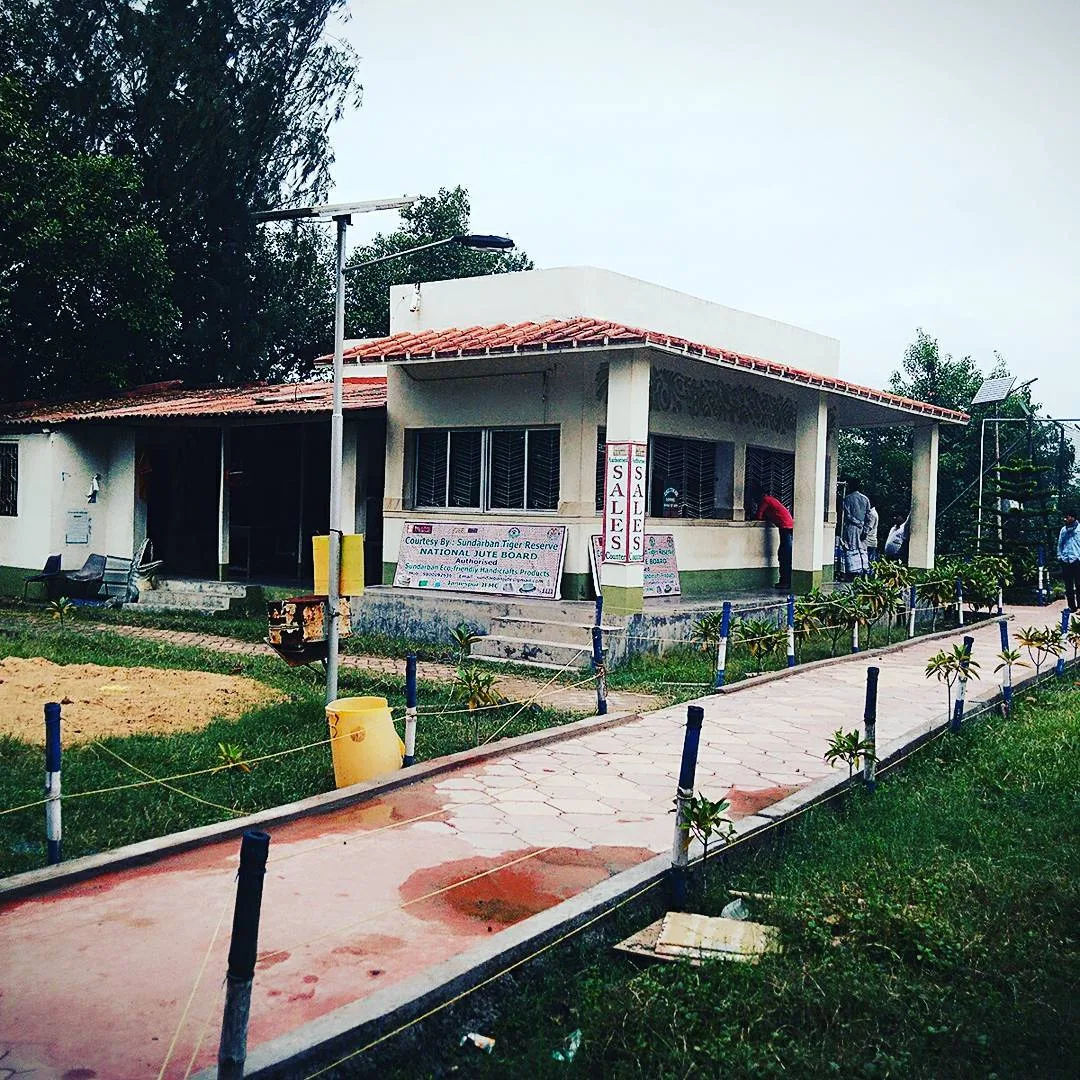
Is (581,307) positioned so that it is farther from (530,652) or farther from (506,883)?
Result: (506,883)

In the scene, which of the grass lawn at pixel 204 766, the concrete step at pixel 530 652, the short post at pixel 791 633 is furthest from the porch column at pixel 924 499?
the grass lawn at pixel 204 766

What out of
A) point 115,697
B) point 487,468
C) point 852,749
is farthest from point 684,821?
point 487,468

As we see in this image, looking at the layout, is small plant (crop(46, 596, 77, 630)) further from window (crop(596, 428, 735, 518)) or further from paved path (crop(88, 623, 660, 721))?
window (crop(596, 428, 735, 518))

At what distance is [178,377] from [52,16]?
860 cm

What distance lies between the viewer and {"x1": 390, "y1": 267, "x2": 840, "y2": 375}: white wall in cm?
1402

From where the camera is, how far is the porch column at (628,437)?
12172 millimetres

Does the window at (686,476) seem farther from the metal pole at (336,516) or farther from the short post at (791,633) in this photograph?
the metal pole at (336,516)

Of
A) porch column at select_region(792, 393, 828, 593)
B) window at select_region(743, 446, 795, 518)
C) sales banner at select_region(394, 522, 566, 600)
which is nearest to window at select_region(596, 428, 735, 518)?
window at select_region(743, 446, 795, 518)

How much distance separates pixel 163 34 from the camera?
81.0ft

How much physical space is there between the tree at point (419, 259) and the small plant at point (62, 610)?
51.2 ft

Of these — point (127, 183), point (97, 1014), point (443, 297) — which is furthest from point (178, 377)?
point (97, 1014)

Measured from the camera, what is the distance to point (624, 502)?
39.9 feet

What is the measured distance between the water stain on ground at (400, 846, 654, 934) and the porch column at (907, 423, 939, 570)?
14590mm

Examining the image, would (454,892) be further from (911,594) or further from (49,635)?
(911,594)
